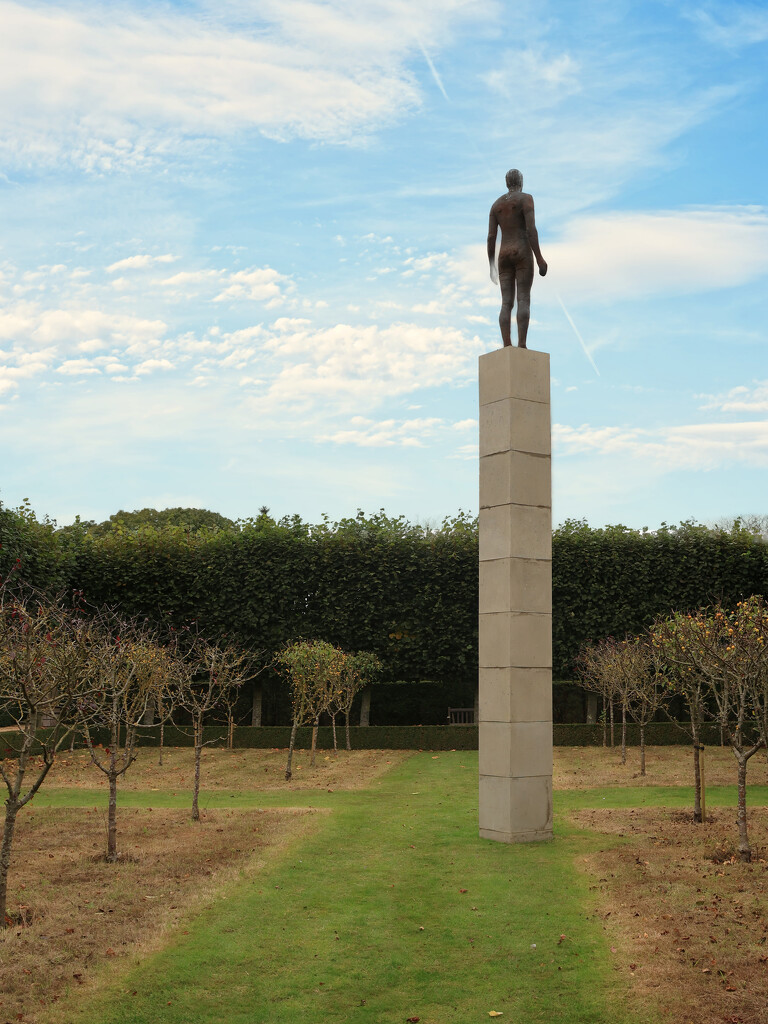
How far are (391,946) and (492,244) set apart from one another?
471 inches

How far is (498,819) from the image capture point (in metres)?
15.4

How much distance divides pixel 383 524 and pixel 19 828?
21.0 metres

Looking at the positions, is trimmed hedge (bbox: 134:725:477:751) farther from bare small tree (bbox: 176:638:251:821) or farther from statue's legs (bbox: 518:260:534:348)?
statue's legs (bbox: 518:260:534:348)

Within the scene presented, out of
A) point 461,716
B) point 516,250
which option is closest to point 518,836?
point 516,250

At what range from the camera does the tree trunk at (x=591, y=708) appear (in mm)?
33656

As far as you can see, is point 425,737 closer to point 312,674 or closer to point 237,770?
point 312,674

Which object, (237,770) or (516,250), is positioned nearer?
(516,250)

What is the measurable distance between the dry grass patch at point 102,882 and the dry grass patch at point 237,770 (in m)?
4.64

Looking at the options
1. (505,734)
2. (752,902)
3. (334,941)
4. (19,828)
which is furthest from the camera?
(19,828)

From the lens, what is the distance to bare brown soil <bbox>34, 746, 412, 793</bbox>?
23672 mm

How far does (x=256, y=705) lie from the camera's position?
34.2 metres

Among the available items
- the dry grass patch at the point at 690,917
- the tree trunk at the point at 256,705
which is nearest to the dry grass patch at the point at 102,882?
the dry grass patch at the point at 690,917

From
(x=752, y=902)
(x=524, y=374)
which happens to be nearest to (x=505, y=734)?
(x=752, y=902)

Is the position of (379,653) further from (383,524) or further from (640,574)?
(640,574)
